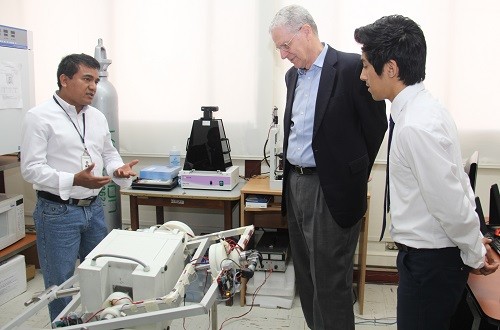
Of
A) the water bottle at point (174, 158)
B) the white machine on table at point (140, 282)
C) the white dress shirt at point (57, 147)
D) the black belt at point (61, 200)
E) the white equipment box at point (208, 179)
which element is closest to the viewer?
the white machine on table at point (140, 282)

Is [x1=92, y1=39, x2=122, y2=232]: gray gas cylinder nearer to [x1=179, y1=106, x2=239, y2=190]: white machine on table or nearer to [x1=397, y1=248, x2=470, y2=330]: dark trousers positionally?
[x1=179, y1=106, x2=239, y2=190]: white machine on table

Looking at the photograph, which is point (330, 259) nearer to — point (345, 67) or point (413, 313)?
point (413, 313)

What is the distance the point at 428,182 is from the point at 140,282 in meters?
0.92

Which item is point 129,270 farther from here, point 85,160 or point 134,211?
point 134,211

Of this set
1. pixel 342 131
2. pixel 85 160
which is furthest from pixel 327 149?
pixel 85 160

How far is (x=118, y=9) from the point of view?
329 centimetres

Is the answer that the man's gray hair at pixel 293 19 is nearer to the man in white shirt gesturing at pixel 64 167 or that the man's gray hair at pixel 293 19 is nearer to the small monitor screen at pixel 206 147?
the man in white shirt gesturing at pixel 64 167

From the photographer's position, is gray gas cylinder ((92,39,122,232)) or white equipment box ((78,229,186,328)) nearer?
white equipment box ((78,229,186,328))

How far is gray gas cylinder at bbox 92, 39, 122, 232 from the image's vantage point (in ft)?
9.94

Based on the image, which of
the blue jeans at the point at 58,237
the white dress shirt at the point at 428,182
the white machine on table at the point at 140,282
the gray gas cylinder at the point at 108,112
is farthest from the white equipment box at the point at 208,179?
the white dress shirt at the point at 428,182

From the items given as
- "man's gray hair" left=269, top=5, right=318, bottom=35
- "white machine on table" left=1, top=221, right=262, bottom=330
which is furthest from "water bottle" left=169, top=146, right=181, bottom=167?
"white machine on table" left=1, top=221, right=262, bottom=330

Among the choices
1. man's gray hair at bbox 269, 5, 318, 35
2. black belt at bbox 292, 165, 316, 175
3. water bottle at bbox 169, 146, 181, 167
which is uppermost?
man's gray hair at bbox 269, 5, 318, 35

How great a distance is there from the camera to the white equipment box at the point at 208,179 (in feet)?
9.68

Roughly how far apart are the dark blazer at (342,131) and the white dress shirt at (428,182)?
547mm
